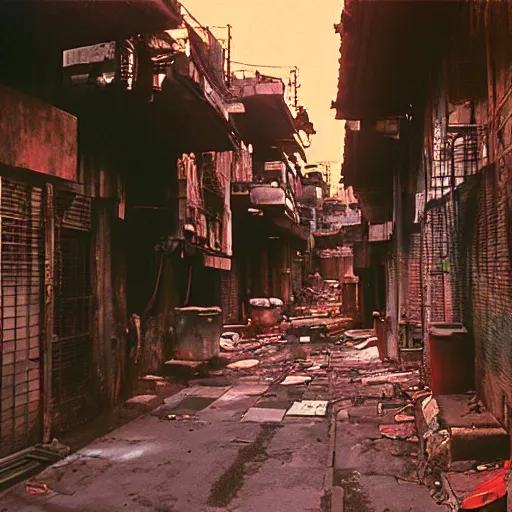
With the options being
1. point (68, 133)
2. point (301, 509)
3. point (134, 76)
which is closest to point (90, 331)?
point (68, 133)

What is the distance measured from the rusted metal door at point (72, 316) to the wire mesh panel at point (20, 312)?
712mm

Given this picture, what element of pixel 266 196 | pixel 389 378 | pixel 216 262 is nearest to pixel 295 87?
pixel 266 196

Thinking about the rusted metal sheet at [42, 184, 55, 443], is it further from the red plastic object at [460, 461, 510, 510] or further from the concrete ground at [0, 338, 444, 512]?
the red plastic object at [460, 461, 510, 510]

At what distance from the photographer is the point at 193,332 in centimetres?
1486

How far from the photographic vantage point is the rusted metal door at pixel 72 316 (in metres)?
8.55

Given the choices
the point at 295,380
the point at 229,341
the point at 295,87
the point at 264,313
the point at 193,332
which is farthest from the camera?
the point at 295,87

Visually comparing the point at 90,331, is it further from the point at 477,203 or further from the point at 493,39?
the point at 493,39

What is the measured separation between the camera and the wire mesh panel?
6.99 metres

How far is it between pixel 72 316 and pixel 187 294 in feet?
21.0

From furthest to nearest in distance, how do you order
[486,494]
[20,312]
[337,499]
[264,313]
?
1. [264,313]
2. [20,312]
3. [337,499]
4. [486,494]

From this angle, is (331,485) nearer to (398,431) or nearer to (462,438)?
(462,438)

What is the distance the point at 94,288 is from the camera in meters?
9.79

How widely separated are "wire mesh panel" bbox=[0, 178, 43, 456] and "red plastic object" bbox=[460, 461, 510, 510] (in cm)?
547

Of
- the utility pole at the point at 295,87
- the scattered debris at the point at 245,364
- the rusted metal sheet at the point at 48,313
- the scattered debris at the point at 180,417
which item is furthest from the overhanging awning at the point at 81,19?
the utility pole at the point at 295,87
